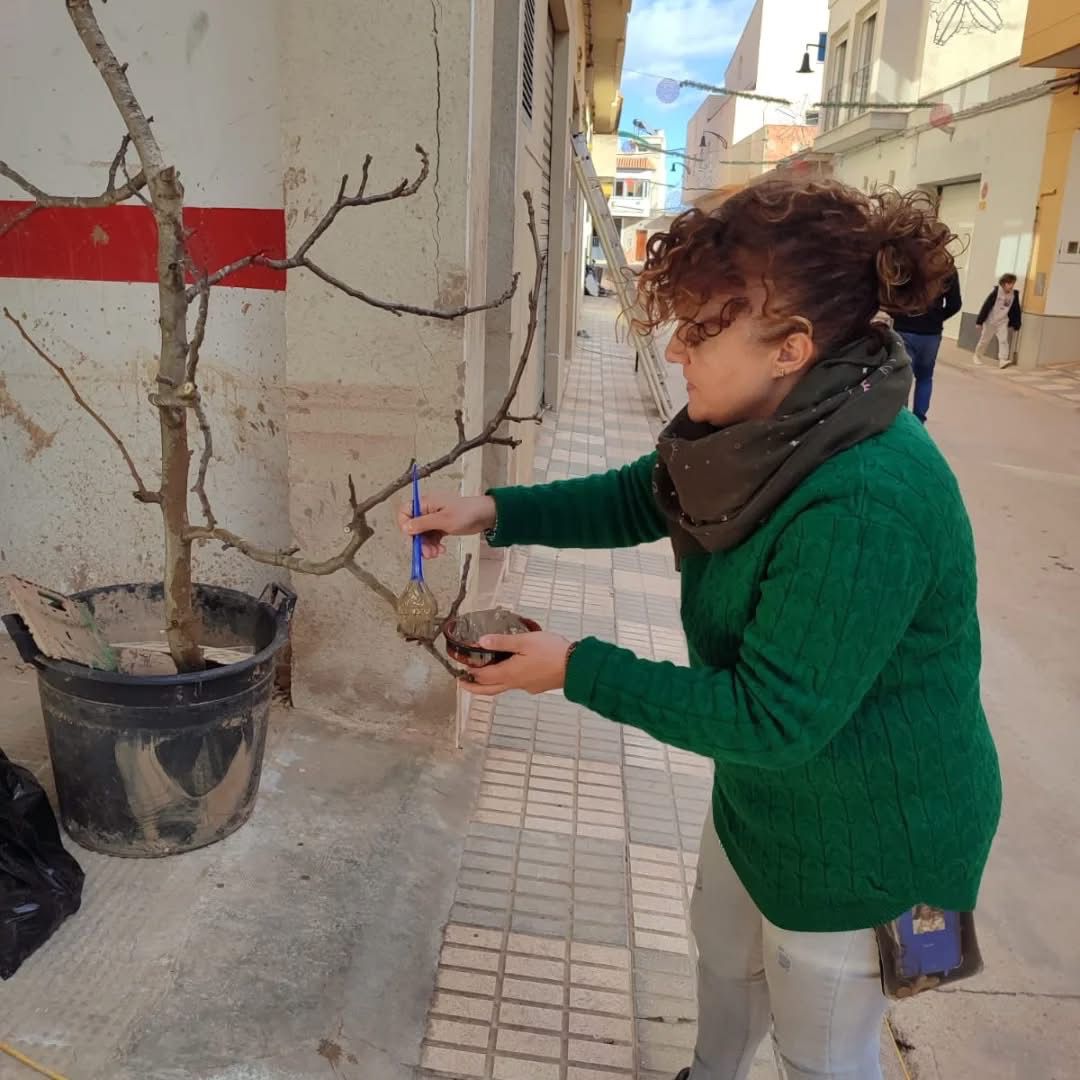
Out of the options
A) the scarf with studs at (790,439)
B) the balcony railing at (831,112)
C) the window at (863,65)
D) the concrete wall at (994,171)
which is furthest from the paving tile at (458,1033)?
the balcony railing at (831,112)

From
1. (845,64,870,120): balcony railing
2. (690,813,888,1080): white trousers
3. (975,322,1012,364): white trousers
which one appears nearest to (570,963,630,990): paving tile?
(690,813,888,1080): white trousers

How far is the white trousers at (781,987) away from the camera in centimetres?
139

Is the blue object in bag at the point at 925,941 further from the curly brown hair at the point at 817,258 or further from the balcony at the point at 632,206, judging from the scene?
the balcony at the point at 632,206

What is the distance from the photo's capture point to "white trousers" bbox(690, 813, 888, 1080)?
4.55 ft

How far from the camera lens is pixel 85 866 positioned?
7.64ft

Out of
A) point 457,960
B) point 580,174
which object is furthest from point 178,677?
point 580,174

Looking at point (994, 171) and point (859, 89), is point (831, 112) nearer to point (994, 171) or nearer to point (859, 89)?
point (859, 89)

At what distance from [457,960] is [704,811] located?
39.9 inches

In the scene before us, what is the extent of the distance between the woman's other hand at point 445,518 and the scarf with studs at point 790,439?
55cm

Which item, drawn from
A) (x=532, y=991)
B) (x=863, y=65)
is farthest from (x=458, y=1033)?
(x=863, y=65)

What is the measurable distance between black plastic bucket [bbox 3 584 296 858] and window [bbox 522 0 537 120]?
2.91 meters

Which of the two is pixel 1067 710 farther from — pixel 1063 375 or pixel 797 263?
pixel 1063 375

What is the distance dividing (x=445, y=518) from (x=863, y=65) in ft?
86.3

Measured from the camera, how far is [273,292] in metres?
2.98
